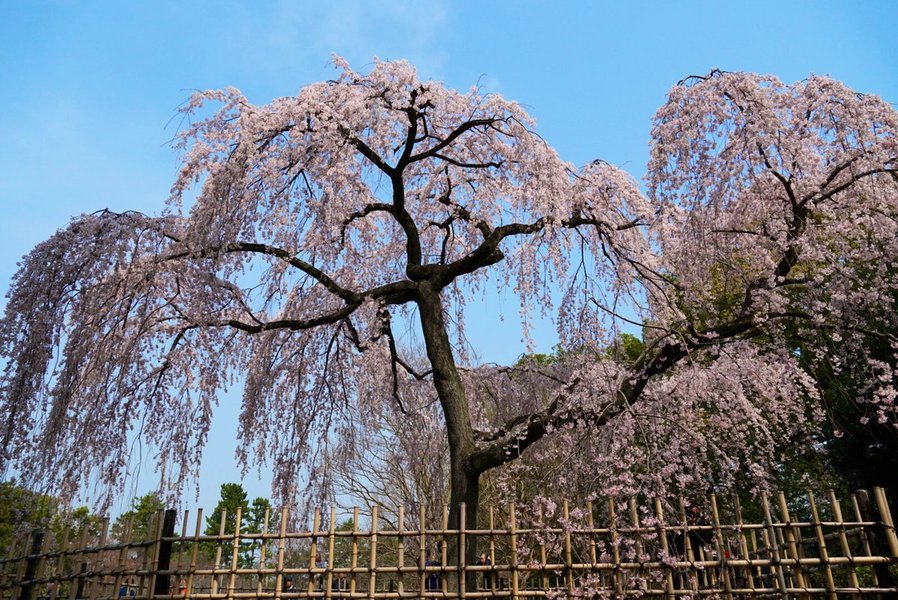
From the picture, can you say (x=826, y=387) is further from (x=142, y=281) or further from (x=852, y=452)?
(x=142, y=281)

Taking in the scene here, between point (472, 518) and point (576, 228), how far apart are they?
347 cm

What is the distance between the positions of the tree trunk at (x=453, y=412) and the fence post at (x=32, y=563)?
4164 mm

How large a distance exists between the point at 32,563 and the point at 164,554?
221 centimetres

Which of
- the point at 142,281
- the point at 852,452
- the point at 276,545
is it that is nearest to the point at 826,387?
the point at 852,452

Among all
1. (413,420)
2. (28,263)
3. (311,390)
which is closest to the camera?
(28,263)

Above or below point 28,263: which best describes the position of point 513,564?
below

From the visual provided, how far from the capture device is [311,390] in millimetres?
7914

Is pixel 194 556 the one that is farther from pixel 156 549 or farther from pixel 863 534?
pixel 863 534

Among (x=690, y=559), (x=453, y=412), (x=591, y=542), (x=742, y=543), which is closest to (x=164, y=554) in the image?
(x=453, y=412)

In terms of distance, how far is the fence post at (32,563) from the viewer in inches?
248

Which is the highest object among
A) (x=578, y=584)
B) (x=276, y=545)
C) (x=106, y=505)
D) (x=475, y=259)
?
(x=475, y=259)

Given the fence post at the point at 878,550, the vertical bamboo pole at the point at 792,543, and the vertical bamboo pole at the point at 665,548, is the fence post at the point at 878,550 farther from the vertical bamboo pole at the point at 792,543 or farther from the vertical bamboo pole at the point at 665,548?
the vertical bamboo pole at the point at 665,548

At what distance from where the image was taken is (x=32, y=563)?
640 cm

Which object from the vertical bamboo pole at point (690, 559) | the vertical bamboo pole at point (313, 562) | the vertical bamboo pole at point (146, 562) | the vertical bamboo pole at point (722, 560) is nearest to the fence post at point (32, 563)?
the vertical bamboo pole at point (146, 562)
